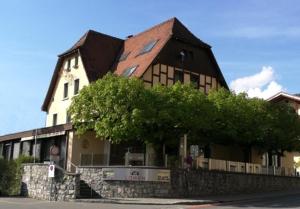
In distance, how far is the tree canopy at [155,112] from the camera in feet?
89.3

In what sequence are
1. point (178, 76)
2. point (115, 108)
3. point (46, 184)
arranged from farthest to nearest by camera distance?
point (178, 76) → point (46, 184) → point (115, 108)

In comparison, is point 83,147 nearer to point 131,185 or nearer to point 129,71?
point 129,71

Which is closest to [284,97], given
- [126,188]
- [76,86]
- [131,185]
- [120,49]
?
[120,49]

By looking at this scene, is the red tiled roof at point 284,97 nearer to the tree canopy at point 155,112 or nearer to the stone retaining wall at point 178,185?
the tree canopy at point 155,112

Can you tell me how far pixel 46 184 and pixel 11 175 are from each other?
19.1ft

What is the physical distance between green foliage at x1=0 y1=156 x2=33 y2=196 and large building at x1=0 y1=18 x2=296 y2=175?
2675 millimetres

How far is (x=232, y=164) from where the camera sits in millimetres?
33250

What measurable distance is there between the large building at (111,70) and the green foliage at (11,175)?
2.67 meters

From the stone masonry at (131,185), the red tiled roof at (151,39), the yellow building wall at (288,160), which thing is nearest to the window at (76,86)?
the red tiled roof at (151,39)

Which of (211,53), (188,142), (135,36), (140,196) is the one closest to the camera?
(140,196)

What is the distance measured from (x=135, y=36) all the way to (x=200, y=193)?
19700mm

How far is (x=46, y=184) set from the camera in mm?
29766

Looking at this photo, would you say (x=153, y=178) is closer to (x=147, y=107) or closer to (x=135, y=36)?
(x=147, y=107)

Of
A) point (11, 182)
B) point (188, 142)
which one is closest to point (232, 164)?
point (188, 142)
